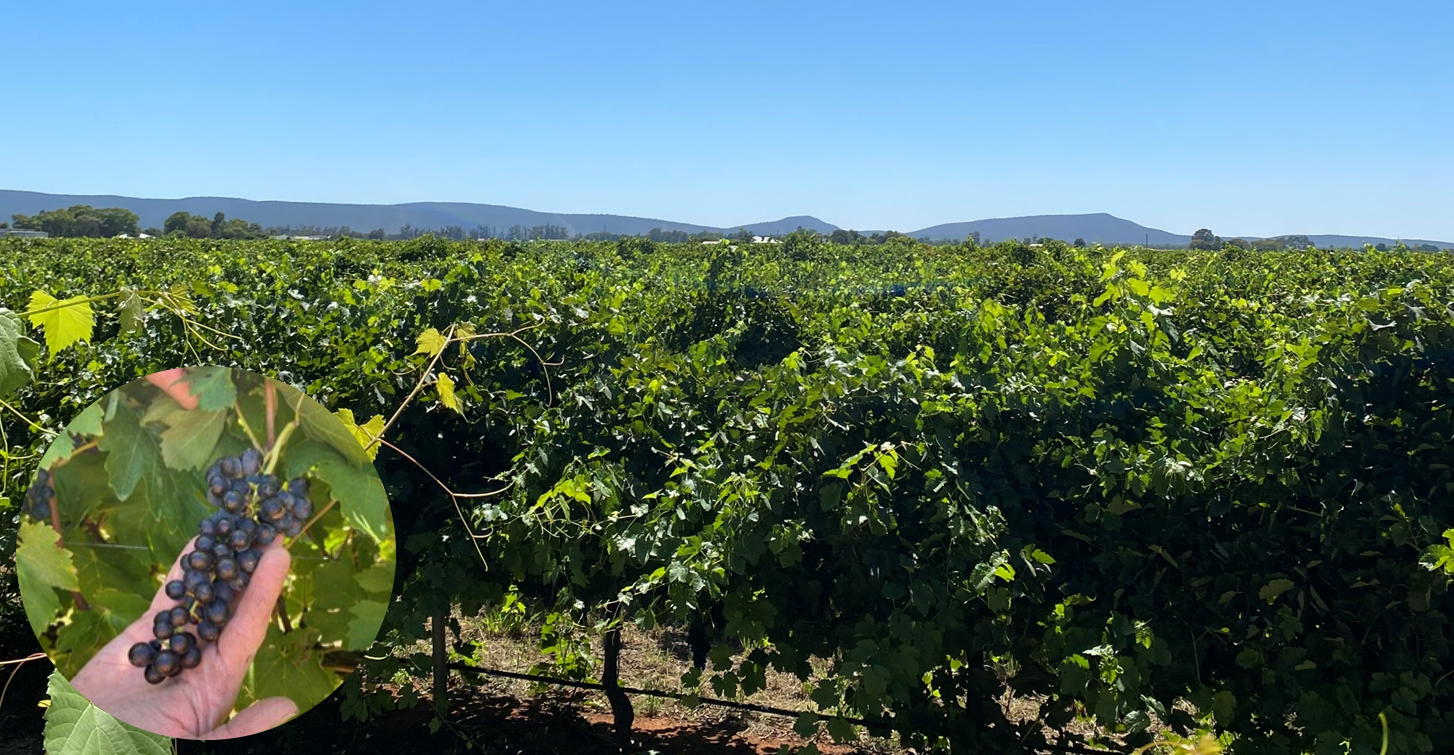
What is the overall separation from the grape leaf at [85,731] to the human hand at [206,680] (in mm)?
191

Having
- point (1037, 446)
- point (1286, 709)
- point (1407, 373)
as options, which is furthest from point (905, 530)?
point (1407, 373)

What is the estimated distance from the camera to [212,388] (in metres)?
0.88

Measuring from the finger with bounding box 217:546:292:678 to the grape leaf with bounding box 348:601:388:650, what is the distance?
0.23 ft

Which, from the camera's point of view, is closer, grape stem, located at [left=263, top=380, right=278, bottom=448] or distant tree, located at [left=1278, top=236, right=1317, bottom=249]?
grape stem, located at [left=263, top=380, right=278, bottom=448]

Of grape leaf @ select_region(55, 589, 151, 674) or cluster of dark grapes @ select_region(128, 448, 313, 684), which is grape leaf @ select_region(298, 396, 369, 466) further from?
grape leaf @ select_region(55, 589, 151, 674)

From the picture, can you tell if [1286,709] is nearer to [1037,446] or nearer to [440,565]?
[1037,446]

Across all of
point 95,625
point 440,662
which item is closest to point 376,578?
point 95,625

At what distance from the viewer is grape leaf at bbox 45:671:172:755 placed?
39.9 inches

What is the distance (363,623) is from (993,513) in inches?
111

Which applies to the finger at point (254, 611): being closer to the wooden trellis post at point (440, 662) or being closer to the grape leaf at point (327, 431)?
the grape leaf at point (327, 431)

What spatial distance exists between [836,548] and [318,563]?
112 inches

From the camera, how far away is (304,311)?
17.5ft

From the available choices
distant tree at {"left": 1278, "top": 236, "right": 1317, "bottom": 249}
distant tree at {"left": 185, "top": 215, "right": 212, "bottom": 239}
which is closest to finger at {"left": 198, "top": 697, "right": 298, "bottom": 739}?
distant tree at {"left": 1278, "top": 236, "right": 1317, "bottom": 249}
